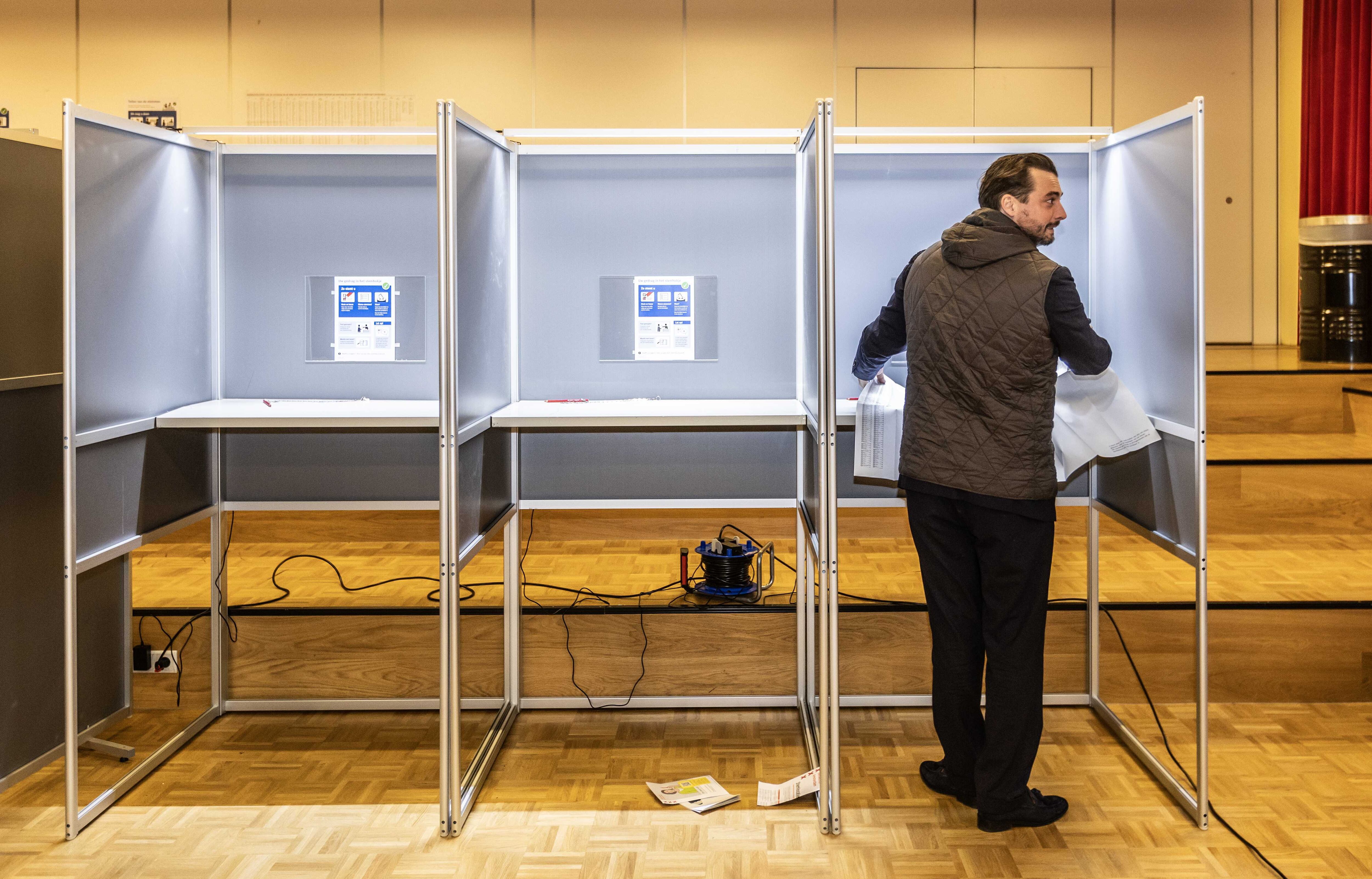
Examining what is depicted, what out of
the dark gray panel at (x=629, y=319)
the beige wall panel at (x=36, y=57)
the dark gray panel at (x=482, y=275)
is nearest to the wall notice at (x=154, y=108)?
the beige wall panel at (x=36, y=57)

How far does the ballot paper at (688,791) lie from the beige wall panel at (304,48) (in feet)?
14.2

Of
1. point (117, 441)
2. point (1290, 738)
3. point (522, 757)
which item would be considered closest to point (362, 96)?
point (117, 441)

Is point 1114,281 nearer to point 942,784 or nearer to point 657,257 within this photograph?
point 657,257

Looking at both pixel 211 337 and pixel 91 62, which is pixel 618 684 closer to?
pixel 211 337

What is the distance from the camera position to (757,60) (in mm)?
5434

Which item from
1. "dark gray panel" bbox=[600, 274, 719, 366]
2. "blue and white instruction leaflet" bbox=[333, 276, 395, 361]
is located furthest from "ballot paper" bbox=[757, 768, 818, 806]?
"blue and white instruction leaflet" bbox=[333, 276, 395, 361]

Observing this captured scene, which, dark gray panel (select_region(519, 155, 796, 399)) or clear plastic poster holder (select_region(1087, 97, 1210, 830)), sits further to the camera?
dark gray panel (select_region(519, 155, 796, 399))

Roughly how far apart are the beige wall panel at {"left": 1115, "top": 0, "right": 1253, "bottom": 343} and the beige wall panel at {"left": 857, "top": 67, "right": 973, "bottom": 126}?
0.88 m

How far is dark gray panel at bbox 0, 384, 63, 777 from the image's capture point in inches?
94.7

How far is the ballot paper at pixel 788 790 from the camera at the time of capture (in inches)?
92.0

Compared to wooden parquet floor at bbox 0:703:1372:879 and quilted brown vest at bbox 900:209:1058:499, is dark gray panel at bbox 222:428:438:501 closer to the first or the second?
wooden parquet floor at bbox 0:703:1372:879

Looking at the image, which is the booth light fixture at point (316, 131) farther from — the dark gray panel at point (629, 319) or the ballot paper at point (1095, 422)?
the ballot paper at point (1095, 422)

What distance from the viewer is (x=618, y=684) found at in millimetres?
2975

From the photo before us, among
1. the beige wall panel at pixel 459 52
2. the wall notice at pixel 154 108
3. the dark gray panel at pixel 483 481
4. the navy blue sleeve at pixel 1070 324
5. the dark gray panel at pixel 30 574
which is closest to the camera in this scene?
the navy blue sleeve at pixel 1070 324
